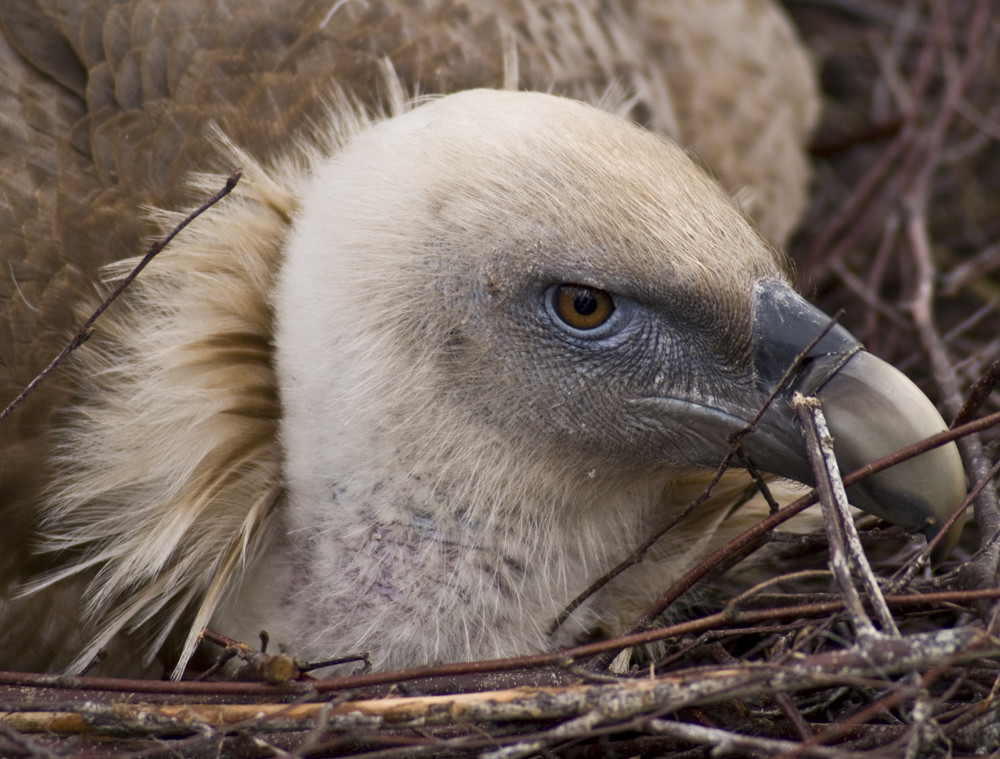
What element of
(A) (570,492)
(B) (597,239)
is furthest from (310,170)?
(A) (570,492)

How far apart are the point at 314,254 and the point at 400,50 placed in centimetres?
71

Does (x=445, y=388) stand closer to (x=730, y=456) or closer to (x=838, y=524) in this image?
(x=730, y=456)

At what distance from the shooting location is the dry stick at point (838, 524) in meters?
1.60

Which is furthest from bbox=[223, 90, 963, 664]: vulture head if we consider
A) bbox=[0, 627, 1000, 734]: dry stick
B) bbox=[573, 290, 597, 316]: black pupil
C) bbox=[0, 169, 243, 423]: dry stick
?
bbox=[0, 627, 1000, 734]: dry stick

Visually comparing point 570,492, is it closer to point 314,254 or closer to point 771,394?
point 771,394

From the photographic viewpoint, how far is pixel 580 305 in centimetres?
209

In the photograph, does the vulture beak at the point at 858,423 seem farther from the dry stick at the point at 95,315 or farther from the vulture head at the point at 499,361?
the dry stick at the point at 95,315

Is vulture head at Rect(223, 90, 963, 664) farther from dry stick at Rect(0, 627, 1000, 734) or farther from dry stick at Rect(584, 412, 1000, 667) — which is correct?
dry stick at Rect(0, 627, 1000, 734)

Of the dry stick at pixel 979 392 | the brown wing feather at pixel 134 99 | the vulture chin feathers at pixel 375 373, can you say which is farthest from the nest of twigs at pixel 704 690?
the brown wing feather at pixel 134 99

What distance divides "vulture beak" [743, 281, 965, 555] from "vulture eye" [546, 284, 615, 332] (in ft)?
0.94

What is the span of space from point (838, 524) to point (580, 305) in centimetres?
63

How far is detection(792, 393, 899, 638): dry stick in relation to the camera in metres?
1.60

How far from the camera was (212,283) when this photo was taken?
7.27ft

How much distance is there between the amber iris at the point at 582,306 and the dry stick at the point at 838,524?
0.39 metres
